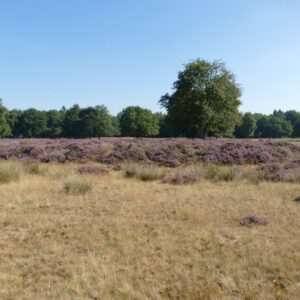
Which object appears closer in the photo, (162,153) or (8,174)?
(8,174)

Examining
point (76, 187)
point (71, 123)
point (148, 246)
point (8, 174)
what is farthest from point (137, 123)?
point (148, 246)

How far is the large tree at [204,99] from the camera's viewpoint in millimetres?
39125

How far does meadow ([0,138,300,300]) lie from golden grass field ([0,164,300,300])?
0.02 m

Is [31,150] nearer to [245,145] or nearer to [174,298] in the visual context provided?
[245,145]

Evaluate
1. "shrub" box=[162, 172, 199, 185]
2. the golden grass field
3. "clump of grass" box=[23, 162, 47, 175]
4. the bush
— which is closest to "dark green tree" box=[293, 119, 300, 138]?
the bush

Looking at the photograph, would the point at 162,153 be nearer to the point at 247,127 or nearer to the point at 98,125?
the point at 98,125

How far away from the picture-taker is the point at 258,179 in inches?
569

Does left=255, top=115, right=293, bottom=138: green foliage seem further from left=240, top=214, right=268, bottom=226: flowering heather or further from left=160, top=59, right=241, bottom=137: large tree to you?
left=240, top=214, right=268, bottom=226: flowering heather

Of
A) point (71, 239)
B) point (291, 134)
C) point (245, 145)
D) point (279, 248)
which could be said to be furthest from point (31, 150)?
point (291, 134)

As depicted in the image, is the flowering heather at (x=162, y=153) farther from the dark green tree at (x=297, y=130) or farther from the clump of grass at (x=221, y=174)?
the dark green tree at (x=297, y=130)

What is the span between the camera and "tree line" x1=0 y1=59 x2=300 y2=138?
39.5 m

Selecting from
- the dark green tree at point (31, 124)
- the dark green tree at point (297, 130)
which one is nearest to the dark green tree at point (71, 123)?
the dark green tree at point (31, 124)

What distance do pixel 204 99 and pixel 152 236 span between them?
3271cm

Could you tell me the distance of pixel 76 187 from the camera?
12.1 meters
